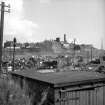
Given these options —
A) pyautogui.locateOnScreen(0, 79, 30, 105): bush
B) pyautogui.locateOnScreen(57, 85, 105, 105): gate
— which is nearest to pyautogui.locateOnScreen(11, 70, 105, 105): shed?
pyautogui.locateOnScreen(57, 85, 105, 105): gate

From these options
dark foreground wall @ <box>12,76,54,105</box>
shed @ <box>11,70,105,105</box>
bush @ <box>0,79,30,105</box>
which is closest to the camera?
bush @ <box>0,79,30,105</box>

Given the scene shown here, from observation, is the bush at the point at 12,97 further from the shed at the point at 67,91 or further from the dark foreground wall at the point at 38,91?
the shed at the point at 67,91

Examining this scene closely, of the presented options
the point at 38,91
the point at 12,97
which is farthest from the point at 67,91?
the point at 12,97

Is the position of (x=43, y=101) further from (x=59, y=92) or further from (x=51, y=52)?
(x=51, y=52)

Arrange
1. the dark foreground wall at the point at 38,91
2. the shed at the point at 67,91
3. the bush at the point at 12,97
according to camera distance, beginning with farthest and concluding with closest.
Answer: the dark foreground wall at the point at 38,91 → the shed at the point at 67,91 → the bush at the point at 12,97

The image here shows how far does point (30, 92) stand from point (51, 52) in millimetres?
48326

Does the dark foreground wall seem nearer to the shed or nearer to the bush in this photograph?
the shed

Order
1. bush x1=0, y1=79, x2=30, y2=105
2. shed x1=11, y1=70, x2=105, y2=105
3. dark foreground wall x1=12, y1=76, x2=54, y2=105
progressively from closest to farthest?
bush x1=0, y1=79, x2=30, y2=105 < shed x1=11, y1=70, x2=105, y2=105 < dark foreground wall x1=12, y1=76, x2=54, y2=105

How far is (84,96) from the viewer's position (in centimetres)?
812

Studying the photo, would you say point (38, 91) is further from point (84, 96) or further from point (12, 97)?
point (84, 96)

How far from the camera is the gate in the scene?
7.46 metres

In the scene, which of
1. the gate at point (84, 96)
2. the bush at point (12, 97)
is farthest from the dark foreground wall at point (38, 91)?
the bush at point (12, 97)

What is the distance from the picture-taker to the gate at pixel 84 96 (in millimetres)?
7457

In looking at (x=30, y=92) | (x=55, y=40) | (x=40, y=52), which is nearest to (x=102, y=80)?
(x=30, y=92)
